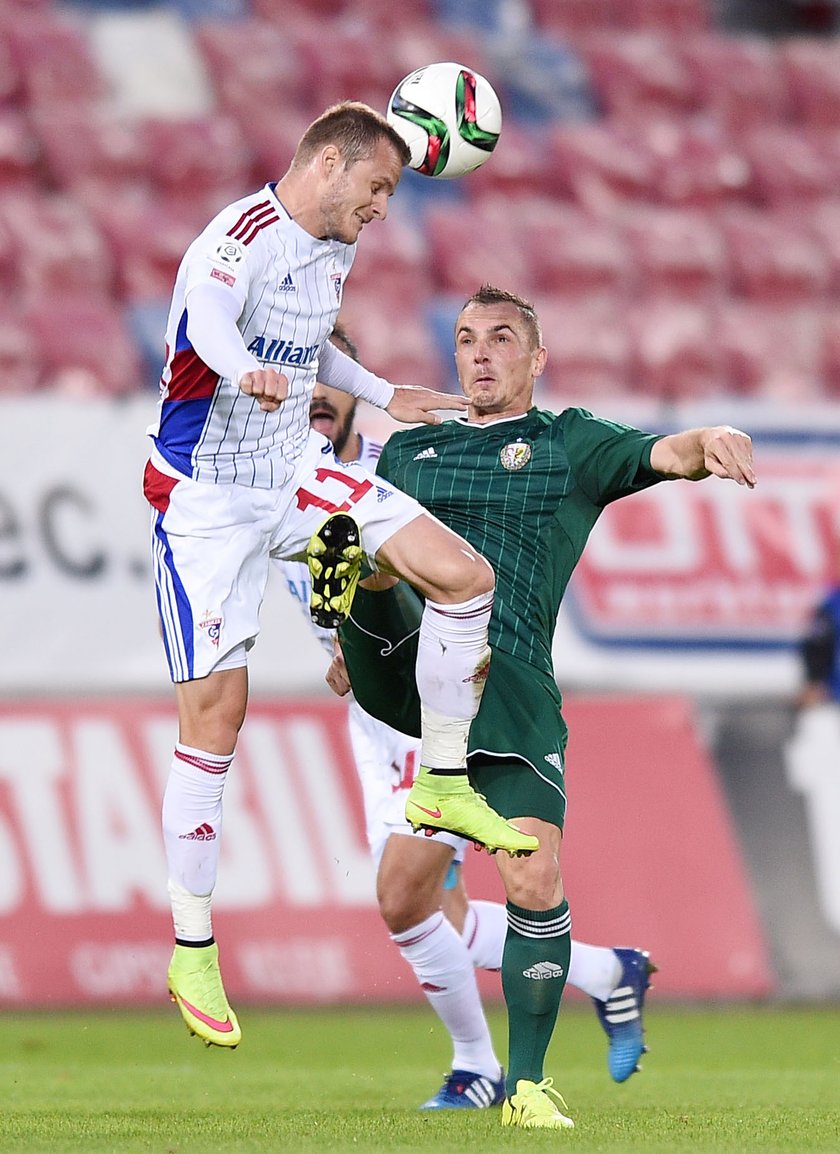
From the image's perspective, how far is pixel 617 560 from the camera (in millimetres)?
9953

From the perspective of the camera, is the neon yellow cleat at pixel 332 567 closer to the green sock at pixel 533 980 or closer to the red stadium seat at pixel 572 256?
the green sock at pixel 533 980

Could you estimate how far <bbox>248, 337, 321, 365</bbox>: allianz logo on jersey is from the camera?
5.35 m

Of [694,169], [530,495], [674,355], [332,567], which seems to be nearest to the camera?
[332,567]

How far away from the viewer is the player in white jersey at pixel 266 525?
5254 millimetres

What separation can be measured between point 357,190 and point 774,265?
8.73 meters

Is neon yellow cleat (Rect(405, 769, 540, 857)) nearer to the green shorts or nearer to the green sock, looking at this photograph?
the green shorts

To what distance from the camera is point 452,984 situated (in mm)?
6242

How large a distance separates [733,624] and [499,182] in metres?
5.09

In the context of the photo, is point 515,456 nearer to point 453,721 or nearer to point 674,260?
point 453,721

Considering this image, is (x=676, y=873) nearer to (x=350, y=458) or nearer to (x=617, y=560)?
(x=617, y=560)

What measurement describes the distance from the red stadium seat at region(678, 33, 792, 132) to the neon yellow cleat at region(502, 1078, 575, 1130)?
10.8 m

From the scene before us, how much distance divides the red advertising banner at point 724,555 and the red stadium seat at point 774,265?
3782 mm

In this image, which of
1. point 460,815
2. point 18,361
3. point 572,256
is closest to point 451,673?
point 460,815

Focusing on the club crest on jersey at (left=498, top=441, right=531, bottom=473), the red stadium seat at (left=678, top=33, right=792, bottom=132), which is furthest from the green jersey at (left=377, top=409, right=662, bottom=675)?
the red stadium seat at (left=678, top=33, right=792, bottom=132)
